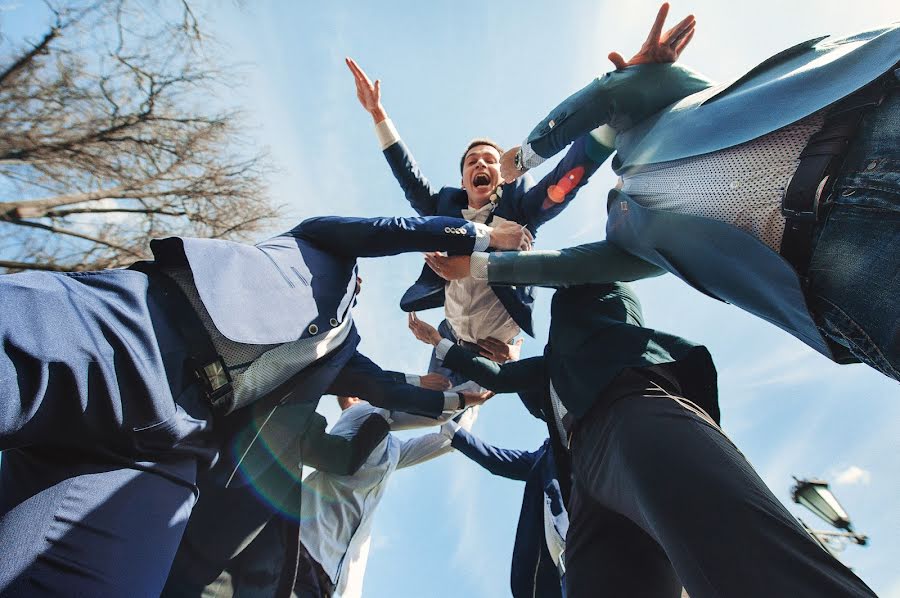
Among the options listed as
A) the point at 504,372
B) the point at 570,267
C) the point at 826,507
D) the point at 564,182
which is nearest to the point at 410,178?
the point at 564,182

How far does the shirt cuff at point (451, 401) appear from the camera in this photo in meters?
3.17

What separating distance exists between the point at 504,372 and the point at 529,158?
1280mm

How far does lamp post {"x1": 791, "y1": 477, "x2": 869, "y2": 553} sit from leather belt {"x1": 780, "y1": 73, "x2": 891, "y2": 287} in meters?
4.43

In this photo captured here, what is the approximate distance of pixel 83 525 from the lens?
1296 millimetres

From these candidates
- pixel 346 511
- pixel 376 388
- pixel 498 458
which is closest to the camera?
pixel 376 388

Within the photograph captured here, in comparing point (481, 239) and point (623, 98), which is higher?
point (623, 98)

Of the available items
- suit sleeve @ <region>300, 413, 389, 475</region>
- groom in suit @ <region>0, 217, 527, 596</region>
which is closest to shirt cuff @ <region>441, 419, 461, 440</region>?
suit sleeve @ <region>300, 413, 389, 475</region>

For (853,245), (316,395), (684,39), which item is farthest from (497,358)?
(853,245)

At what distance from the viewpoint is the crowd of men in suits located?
110 cm

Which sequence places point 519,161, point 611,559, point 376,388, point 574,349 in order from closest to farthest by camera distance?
point 611,559, point 574,349, point 519,161, point 376,388

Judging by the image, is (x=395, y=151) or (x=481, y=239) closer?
(x=481, y=239)

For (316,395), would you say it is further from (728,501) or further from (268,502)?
(728,501)

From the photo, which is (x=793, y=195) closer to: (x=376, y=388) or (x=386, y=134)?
(x=376, y=388)

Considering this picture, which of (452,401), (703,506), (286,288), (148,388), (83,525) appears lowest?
(452,401)
